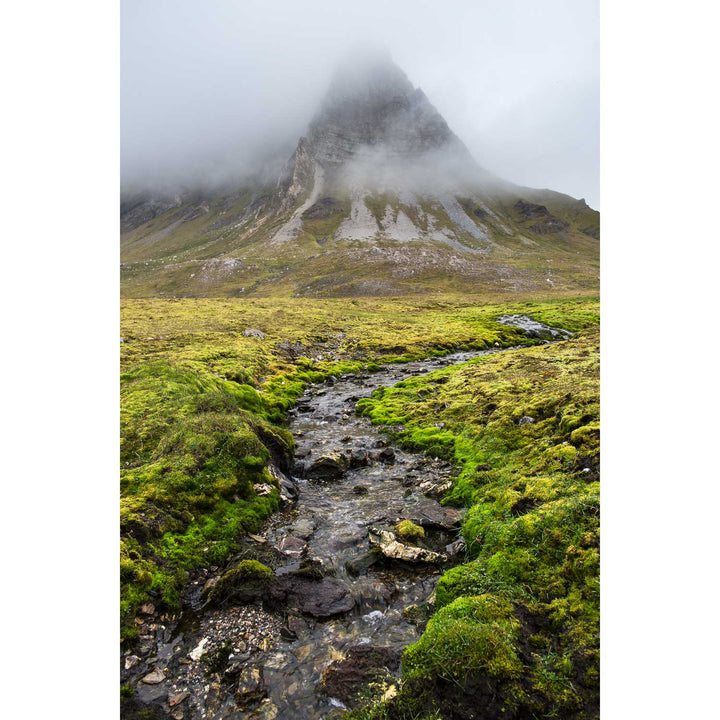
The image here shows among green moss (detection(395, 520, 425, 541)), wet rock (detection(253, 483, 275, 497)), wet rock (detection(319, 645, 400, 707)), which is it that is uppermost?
wet rock (detection(253, 483, 275, 497))

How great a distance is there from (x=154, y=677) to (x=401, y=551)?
511 centimetres

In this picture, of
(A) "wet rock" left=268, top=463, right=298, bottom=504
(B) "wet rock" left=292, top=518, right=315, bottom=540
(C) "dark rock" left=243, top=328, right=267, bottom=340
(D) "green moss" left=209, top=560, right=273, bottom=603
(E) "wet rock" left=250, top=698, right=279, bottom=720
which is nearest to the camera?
(E) "wet rock" left=250, top=698, right=279, bottom=720

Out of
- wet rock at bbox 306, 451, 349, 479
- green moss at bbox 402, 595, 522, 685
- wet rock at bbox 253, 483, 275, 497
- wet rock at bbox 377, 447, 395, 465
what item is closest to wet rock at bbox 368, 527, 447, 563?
green moss at bbox 402, 595, 522, 685

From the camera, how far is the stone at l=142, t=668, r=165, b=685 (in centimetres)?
596

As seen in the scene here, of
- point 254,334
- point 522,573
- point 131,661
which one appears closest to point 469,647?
point 522,573

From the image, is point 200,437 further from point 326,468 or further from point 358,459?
point 358,459

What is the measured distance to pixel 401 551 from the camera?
8.99 m

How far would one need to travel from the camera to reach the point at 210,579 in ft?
26.9

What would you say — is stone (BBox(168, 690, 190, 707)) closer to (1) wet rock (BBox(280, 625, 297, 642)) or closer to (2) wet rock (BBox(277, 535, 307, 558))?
(1) wet rock (BBox(280, 625, 297, 642))

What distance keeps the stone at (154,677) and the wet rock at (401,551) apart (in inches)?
185

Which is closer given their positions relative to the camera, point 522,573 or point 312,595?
point 522,573

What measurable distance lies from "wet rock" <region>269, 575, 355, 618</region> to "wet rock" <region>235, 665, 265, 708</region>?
4.88 ft
